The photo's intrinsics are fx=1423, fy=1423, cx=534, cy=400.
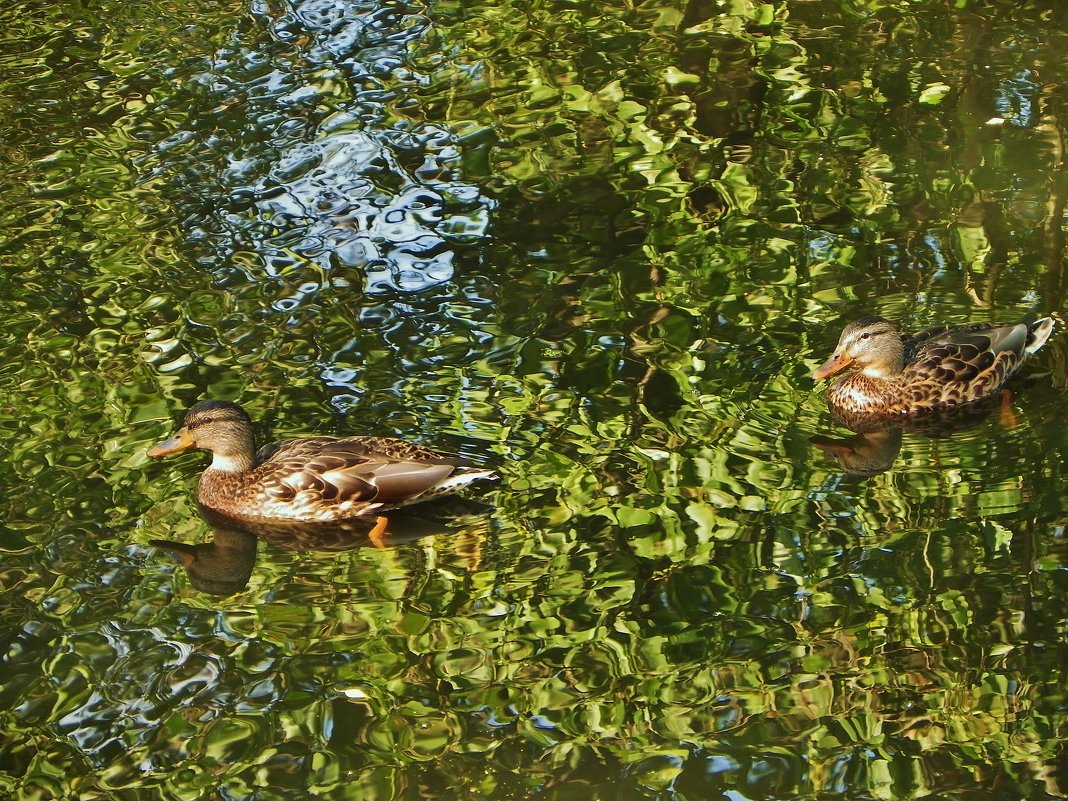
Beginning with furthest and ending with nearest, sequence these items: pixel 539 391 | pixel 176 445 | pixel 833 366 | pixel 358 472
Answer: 1. pixel 539 391
2. pixel 833 366
3. pixel 176 445
4. pixel 358 472

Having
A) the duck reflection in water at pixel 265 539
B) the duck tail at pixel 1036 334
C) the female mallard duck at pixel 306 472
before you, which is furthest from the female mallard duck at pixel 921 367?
the duck reflection in water at pixel 265 539

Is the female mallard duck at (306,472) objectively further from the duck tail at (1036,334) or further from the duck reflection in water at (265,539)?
the duck tail at (1036,334)

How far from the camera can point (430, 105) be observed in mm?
11875

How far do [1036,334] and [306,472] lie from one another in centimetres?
425

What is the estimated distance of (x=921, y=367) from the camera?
827 centimetres

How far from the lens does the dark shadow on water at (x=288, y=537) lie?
7434mm

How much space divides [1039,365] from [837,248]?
163 cm

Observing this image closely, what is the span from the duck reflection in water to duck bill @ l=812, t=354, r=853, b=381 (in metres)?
2.22

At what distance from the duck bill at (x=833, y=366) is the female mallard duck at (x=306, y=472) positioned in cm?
205


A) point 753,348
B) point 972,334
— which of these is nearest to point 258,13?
point 753,348

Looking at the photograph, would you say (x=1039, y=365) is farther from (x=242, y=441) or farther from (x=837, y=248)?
(x=242, y=441)

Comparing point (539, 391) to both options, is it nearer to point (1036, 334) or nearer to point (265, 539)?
point (265, 539)

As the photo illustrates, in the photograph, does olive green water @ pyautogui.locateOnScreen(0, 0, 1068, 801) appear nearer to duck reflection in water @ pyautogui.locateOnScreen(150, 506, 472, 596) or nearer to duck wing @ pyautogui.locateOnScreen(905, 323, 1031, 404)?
duck reflection in water @ pyautogui.locateOnScreen(150, 506, 472, 596)

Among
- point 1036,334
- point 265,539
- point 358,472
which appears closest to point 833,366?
point 1036,334
